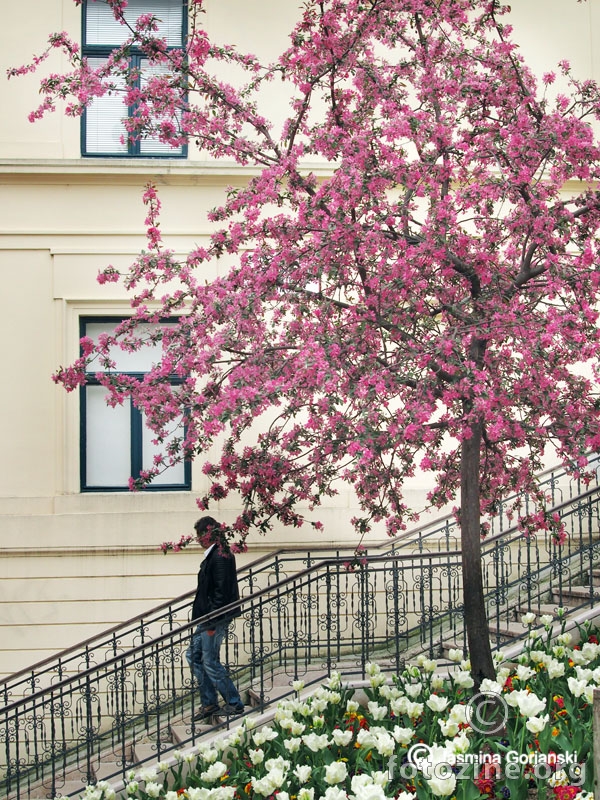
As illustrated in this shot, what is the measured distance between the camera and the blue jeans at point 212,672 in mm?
9648

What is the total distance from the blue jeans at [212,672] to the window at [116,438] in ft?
10.9

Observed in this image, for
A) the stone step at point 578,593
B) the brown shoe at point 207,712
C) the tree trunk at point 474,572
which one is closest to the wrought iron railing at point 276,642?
the stone step at point 578,593

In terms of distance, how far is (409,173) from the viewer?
7859 millimetres

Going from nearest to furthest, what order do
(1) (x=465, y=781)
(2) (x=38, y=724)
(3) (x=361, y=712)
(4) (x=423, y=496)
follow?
(1) (x=465, y=781)
(3) (x=361, y=712)
(2) (x=38, y=724)
(4) (x=423, y=496)

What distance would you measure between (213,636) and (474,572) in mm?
2707

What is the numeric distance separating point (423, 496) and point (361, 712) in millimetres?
4512

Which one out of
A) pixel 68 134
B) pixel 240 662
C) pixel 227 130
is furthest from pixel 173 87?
pixel 240 662

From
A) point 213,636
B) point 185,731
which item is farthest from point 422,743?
point 185,731

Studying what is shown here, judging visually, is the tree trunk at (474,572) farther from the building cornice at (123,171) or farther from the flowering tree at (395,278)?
the building cornice at (123,171)

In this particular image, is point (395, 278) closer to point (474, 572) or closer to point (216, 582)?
point (474, 572)

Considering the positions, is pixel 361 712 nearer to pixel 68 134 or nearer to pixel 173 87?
pixel 173 87

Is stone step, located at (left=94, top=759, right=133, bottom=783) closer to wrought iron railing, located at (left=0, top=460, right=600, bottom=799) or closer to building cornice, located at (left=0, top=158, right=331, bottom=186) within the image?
wrought iron railing, located at (left=0, top=460, right=600, bottom=799)

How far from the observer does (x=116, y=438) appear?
13031 mm

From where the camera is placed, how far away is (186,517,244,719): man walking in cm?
960
